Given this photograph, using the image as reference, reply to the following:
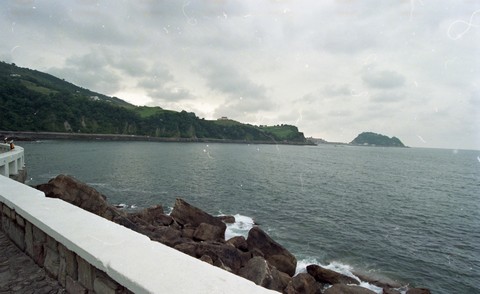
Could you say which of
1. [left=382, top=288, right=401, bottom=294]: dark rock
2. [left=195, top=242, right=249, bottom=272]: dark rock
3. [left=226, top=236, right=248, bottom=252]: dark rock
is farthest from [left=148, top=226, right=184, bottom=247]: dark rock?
[left=382, top=288, right=401, bottom=294]: dark rock

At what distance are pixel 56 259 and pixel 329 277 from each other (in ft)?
48.7

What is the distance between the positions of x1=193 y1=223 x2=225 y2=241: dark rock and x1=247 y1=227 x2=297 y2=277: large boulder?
2.15m

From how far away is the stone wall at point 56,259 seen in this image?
3400 mm

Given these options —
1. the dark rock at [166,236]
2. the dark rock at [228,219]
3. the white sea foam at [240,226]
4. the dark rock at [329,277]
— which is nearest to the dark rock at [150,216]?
the dark rock at [166,236]

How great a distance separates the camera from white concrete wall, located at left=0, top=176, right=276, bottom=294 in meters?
2.71

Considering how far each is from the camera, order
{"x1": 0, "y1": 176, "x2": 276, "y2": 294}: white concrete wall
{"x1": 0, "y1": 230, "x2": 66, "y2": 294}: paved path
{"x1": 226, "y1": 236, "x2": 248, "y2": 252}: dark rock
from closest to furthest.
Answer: {"x1": 0, "y1": 176, "x2": 276, "y2": 294}: white concrete wall, {"x1": 0, "y1": 230, "x2": 66, "y2": 294}: paved path, {"x1": 226, "y1": 236, "x2": 248, "y2": 252}: dark rock

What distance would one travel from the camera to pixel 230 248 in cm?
1412

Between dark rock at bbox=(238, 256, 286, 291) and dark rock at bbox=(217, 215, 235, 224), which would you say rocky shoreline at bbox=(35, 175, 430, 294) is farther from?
dark rock at bbox=(217, 215, 235, 224)

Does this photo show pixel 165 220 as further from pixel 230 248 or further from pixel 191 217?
pixel 230 248

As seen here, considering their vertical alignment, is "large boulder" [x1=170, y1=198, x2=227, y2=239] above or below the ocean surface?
above

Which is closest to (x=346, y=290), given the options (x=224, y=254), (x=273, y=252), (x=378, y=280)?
(x=273, y=252)

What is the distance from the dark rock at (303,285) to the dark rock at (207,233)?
600cm

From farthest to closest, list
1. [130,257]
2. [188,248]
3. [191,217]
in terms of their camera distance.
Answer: [191,217] < [188,248] < [130,257]

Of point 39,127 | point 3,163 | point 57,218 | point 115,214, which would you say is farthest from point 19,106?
point 57,218
